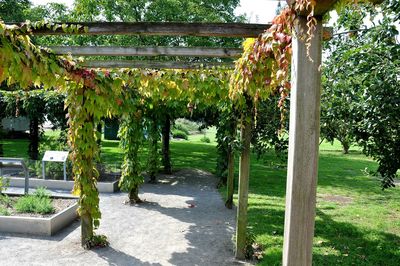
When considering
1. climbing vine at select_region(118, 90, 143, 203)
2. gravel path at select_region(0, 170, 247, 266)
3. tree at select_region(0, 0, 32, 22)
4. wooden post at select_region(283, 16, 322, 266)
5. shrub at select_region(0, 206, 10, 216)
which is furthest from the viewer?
tree at select_region(0, 0, 32, 22)

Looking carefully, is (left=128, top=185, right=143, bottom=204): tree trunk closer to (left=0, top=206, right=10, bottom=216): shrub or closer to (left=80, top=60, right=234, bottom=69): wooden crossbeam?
(left=0, top=206, right=10, bottom=216): shrub

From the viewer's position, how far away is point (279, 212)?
902 cm

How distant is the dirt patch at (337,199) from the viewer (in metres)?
10.7

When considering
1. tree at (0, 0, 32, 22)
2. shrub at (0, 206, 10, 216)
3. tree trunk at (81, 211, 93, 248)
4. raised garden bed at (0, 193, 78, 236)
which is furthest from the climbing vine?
tree at (0, 0, 32, 22)

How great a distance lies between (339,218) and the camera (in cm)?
870

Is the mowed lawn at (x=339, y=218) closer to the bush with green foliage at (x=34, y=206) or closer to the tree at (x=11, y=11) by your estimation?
the bush with green foliage at (x=34, y=206)

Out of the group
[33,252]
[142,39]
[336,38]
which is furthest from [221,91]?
[142,39]

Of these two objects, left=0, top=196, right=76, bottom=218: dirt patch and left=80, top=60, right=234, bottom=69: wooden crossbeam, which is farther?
left=0, top=196, right=76, bottom=218: dirt patch

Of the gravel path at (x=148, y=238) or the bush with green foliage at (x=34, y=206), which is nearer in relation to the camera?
the gravel path at (x=148, y=238)

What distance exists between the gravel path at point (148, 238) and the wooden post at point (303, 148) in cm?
340

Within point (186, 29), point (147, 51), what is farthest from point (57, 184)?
point (186, 29)

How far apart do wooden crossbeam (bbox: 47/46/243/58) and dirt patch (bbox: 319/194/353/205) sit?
6.90 metres

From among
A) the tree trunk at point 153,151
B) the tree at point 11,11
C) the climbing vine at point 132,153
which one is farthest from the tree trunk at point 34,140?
the climbing vine at point 132,153

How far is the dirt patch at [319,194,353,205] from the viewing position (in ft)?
35.0
